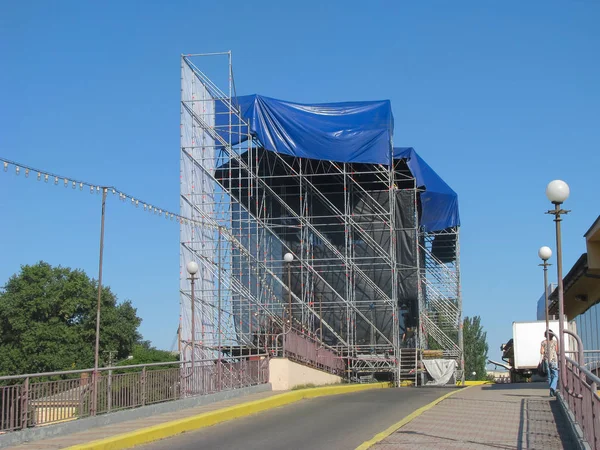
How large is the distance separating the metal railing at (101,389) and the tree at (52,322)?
3858 cm

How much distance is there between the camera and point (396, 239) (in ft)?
127

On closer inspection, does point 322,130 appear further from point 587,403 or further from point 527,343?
point 587,403

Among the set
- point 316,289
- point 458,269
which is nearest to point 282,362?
point 316,289

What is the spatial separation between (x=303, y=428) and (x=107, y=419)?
11.0ft

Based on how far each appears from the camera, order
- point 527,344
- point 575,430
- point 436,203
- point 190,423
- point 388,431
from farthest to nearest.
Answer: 1. point 436,203
2. point 527,344
3. point 190,423
4. point 388,431
5. point 575,430

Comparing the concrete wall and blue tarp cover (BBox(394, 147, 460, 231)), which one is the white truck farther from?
the concrete wall

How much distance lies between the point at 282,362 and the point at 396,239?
17.4 meters

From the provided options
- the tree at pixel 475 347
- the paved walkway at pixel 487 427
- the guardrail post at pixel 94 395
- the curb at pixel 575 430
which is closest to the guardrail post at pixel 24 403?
the guardrail post at pixel 94 395

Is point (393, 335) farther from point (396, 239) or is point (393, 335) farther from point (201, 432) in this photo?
point (201, 432)

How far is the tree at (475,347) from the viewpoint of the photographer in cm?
7044

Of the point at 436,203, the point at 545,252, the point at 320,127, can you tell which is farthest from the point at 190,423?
the point at 436,203

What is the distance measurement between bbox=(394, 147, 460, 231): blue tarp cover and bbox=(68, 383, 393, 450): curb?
80.6 ft

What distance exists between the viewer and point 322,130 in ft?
119

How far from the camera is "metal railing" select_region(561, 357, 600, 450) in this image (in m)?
8.09
